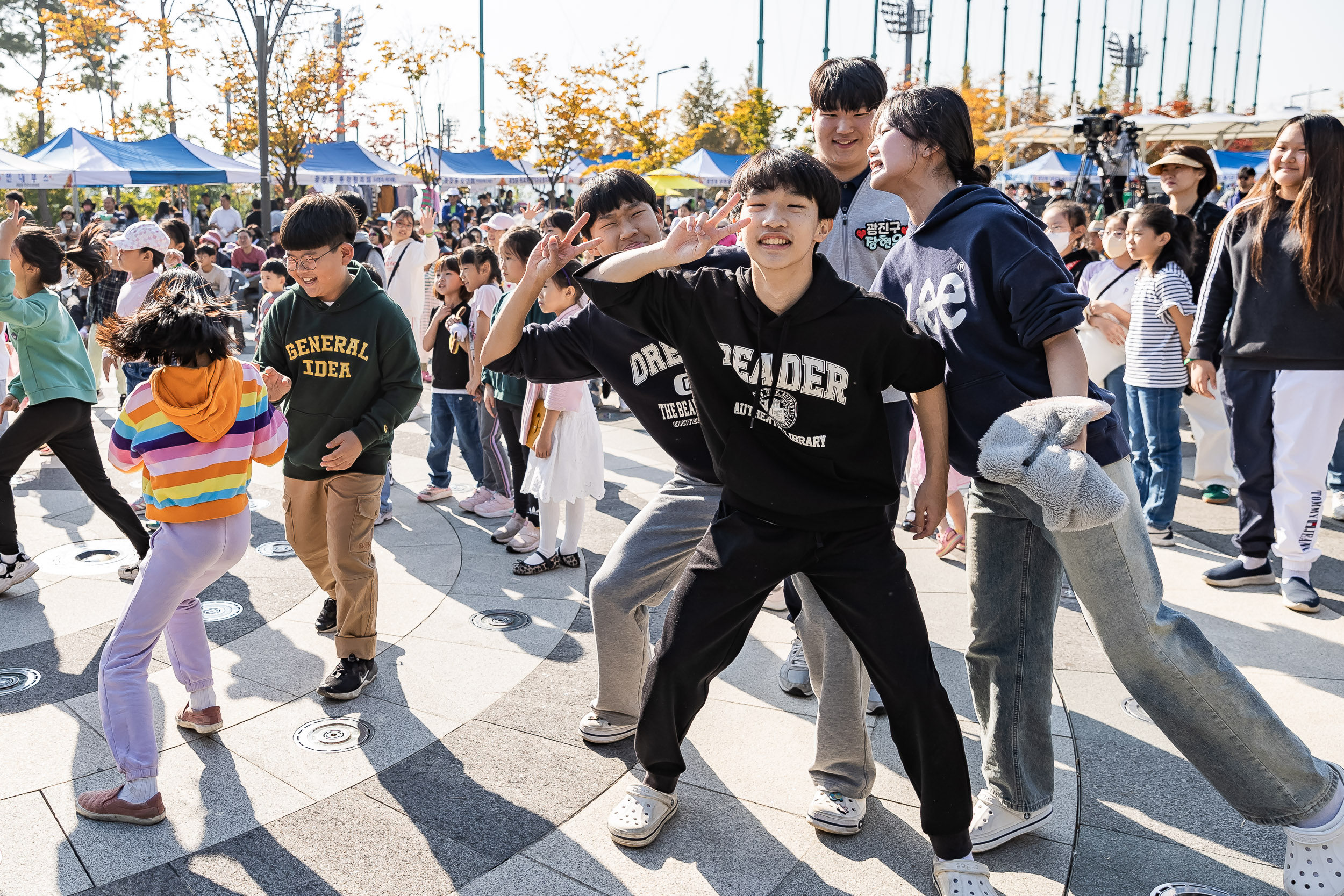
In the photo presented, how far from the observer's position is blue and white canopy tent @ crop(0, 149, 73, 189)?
1653cm

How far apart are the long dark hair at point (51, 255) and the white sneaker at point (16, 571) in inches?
56.3

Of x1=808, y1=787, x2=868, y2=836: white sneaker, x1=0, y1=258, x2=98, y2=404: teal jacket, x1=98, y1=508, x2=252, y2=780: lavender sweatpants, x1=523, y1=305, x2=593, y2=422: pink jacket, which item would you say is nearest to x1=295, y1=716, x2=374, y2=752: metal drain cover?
x1=98, y1=508, x2=252, y2=780: lavender sweatpants

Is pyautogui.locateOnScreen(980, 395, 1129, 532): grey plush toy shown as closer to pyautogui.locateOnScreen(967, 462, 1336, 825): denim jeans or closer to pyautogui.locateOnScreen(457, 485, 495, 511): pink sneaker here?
pyautogui.locateOnScreen(967, 462, 1336, 825): denim jeans

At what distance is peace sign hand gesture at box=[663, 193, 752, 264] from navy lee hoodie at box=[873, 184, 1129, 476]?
0.56 meters

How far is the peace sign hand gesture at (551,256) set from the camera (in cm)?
279

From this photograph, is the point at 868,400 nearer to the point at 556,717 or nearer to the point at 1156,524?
the point at 556,717

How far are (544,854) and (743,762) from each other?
0.81m

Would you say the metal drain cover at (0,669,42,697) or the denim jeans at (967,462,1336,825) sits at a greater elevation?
the denim jeans at (967,462,1336,825)

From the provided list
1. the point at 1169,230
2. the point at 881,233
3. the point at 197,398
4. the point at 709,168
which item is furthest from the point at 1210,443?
the point at 709,168

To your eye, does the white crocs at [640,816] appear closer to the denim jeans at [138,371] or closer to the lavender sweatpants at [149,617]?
the lavender sweatpants at [149,617]

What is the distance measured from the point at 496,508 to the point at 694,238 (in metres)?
4.44

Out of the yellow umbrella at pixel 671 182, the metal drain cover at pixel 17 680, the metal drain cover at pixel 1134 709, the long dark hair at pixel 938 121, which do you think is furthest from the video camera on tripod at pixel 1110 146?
the yellow umbrella at pixel 671 182

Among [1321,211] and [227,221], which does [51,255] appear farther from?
[227,221]

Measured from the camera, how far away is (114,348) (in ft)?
10.3
